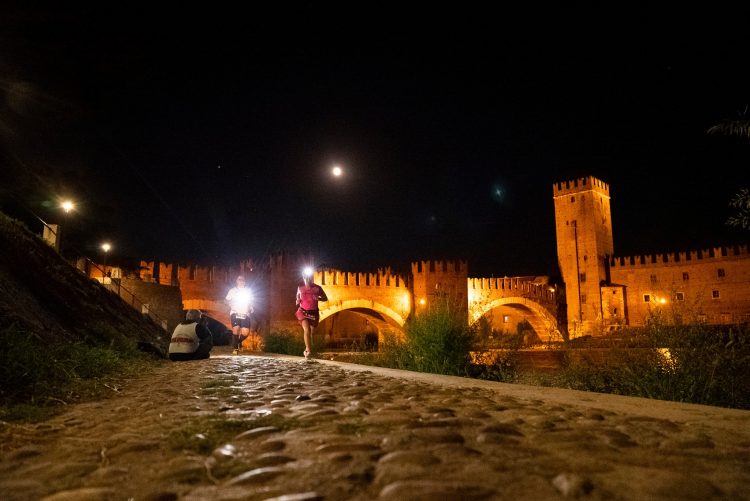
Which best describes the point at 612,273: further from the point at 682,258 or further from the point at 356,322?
the point at 356,322

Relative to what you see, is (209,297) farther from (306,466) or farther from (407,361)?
(306,466)

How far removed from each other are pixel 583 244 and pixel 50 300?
165ft

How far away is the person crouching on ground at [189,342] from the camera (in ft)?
27.7

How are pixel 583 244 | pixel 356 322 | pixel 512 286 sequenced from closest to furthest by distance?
pixel 356 322, pixel 512 286, pixel 583 244

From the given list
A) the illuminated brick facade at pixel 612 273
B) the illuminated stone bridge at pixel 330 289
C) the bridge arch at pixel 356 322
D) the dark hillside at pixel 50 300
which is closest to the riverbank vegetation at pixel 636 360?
the dark hillside at pixel 50 300

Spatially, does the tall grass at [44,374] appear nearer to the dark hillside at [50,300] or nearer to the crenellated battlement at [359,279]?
the dark hillside at [50,300]

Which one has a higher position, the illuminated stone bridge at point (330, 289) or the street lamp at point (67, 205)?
the street lamp at point (67, 205)

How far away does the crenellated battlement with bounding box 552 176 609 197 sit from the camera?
2031 inches

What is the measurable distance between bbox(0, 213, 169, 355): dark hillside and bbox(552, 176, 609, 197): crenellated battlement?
163 ft

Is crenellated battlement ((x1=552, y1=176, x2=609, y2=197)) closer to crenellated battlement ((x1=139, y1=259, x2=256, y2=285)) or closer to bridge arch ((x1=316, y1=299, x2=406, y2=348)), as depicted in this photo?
Answer: bridge arch ((x1=316, y1=299, x2=406, y2=348))

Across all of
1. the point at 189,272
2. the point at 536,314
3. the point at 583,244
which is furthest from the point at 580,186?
the point at 189,272

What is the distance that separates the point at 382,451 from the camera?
6.60 ft

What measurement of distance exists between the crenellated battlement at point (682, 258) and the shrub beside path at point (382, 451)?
48.8m

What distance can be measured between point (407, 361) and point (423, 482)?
6142 millimetres
